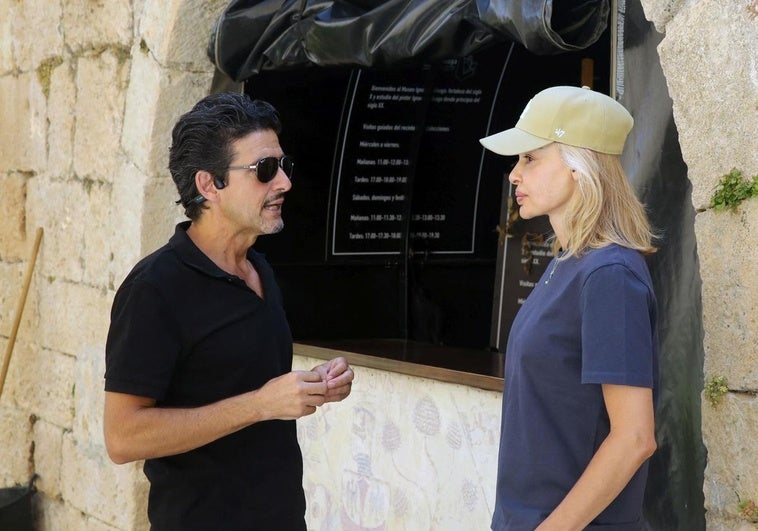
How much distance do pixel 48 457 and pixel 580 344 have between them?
458 centimetres

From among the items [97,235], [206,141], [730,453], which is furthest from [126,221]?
[730,453]

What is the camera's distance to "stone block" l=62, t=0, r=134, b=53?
17.8 feet

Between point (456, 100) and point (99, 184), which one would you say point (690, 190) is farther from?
point (99, 184)

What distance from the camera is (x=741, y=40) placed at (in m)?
2.81

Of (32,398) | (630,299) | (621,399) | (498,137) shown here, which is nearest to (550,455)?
(621,399)

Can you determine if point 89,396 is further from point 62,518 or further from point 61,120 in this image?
point 61,120

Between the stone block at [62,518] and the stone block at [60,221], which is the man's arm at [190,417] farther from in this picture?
the stone block at [60,221]

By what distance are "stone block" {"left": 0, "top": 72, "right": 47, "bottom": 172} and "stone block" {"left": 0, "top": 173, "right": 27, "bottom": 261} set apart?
0.08 meters

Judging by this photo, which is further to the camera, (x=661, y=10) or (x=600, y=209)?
(x=661, y=10)

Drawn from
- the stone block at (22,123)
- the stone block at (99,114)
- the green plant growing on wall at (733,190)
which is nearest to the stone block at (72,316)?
the stone block at (99,114)

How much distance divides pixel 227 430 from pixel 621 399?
897 millimetres

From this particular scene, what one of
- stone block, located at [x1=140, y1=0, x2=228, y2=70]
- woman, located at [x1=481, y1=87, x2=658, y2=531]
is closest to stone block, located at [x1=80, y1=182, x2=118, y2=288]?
stone block, located at [x1=140, y1=0, x2=228, y2=70]

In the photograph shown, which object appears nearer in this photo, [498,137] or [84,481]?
[498,137]

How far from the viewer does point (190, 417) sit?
2527 millimetres
